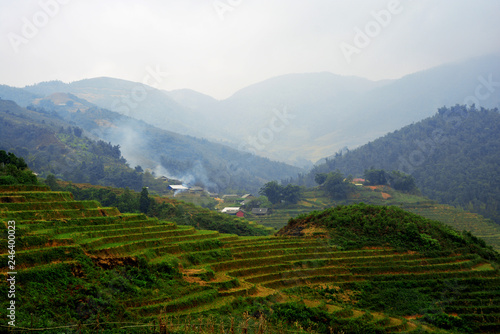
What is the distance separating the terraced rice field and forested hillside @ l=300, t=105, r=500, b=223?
57281 millimetres

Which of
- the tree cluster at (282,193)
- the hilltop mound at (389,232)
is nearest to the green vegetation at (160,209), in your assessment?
the hilltop mound at (389,232)

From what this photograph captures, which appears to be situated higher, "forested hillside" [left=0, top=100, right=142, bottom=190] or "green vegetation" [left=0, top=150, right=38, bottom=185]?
"forested hillside" [left=0, top=100, right=142, bottom=190]

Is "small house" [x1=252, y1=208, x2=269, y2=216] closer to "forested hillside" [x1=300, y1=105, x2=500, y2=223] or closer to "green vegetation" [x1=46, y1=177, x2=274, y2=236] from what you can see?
"green vegetation" [x1=46, y1=177, x2=274, y2=236]

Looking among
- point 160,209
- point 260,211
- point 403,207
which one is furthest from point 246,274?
point 403,207

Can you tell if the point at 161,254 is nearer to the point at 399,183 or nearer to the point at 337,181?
the point at 337,181

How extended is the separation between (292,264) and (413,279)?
6622 mm

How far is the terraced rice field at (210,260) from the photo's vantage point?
13.8 m

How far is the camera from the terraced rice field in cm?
1381

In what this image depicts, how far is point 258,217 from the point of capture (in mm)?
61062

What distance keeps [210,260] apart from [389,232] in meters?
12.4

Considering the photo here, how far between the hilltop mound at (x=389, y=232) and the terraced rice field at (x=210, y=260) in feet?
3.14

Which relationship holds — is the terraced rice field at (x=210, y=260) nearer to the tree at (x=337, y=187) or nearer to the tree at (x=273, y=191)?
the tree at (x=273, y=191)

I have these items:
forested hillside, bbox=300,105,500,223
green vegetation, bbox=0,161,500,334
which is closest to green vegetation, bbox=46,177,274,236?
green vegetation, bbox=0,161,500,334

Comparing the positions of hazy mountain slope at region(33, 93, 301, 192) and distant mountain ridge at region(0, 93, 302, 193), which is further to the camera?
hazy mountain slope at region(33, 93, 301, 192)
